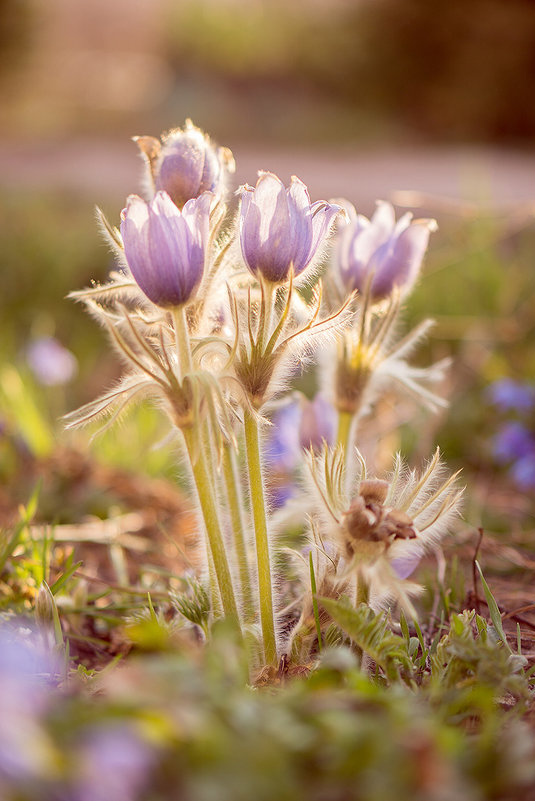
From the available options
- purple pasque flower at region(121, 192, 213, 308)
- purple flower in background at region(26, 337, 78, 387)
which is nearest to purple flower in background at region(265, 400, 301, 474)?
purple pasque flower at region(121, 192, 213, 308)

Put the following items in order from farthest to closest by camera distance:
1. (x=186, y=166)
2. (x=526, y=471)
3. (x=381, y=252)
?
(x=526, y=471) < (x=381, y=252) < (x=186, y=166)

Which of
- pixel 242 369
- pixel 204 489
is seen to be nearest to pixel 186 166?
pixel 242 369

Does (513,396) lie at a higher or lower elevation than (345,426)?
lower

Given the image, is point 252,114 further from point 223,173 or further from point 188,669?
point 188,669

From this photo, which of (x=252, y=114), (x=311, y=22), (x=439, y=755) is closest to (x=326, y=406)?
(x=439, y=755)

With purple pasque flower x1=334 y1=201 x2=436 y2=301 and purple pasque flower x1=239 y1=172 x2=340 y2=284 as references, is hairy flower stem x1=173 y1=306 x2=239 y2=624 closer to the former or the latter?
purple pasque flower x1=239 y1=172 x2=340 y2=284

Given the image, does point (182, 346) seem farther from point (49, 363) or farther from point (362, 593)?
Result: point (49, 363)
